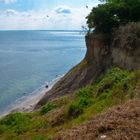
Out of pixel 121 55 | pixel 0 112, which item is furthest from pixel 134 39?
pixel 0 112

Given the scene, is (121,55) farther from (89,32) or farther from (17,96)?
(17,96)

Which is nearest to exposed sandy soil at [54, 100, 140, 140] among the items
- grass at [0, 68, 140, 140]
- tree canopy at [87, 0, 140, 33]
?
grass at [0, 68, 140, 140]

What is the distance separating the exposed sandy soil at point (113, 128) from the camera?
9766 mm

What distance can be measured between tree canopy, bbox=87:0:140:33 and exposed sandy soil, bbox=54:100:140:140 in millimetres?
26773

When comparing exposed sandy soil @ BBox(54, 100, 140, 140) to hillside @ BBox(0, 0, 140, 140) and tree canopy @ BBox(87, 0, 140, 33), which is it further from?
tree canopy @ BBox(87, 0, 140, 33)

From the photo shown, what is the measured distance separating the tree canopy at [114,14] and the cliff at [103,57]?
1.17m

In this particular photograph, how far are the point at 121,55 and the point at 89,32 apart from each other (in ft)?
23.2

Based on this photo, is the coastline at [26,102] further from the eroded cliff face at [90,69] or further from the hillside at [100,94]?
the hillside at [100,94]

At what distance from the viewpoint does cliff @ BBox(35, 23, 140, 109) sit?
33.9m

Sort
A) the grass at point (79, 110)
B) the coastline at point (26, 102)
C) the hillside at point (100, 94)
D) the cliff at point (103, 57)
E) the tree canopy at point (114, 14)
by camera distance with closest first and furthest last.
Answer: the hillside at point (100, 94) → the grass at point (79, 110) → the cliff at point (103, 57) → the tree canopy at point (114, 14) → the coastline at point (26, 102)

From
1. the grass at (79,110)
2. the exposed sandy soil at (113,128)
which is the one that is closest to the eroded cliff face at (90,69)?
the grass at (79,110)

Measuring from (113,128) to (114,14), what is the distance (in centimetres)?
2912

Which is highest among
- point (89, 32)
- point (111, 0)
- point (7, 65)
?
point (111, 0)

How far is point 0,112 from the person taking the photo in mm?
53906
